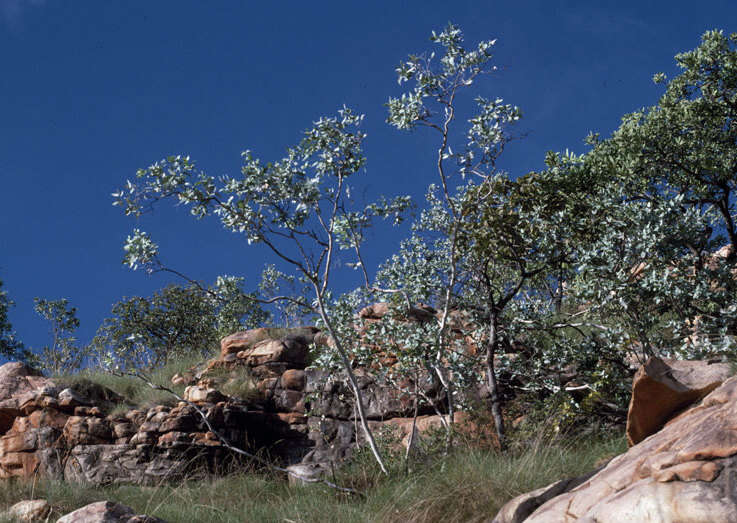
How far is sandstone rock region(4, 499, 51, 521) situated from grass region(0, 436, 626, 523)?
0.69 ft

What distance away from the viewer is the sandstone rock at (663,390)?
6.96 metres

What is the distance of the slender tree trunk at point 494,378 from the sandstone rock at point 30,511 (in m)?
7.74

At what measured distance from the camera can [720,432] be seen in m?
5.39

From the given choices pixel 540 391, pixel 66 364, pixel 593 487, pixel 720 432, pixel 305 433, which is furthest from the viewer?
pixel 66 364

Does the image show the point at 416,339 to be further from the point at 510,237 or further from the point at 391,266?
the point at 510,237

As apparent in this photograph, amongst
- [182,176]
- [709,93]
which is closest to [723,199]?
[709,93]

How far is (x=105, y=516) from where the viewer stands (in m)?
8.03

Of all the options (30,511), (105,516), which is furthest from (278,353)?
(105,516)

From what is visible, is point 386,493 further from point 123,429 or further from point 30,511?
point 123,429

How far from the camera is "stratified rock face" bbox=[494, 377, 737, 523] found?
16.0 ft

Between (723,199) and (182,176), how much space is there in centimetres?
1649

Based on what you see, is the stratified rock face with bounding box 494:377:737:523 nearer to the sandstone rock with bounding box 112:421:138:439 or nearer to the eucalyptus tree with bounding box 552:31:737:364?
the eucalyptus tree with bounding box 552:31:737:364

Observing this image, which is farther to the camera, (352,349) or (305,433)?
(305,433)

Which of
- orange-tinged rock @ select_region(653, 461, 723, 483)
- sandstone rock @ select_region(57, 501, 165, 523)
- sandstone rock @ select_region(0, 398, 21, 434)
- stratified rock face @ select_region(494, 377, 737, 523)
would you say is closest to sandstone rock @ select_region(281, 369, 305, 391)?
sandstone rock @ select_region(0, 398, 21, 434)
